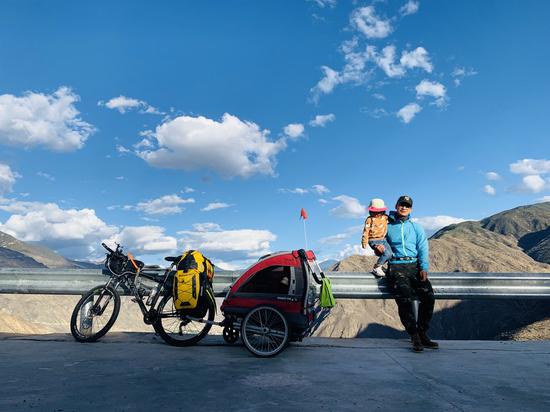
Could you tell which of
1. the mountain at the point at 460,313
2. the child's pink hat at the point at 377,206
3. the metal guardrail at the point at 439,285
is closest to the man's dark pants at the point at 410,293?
the metal guardrail at the point at 439,285

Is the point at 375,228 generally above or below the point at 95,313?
above

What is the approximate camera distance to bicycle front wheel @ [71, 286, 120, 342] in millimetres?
6426

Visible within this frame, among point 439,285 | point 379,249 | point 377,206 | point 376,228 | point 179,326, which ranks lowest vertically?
point 179,326

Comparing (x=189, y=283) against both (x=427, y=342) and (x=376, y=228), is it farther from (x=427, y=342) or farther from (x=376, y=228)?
(x=427, y=342)

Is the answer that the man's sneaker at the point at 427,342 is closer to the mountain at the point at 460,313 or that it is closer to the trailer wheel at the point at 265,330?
the trailer wheel at the point at 265,330

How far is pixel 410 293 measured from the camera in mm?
6270

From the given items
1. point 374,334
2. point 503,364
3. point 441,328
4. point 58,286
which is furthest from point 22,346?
point 441,328

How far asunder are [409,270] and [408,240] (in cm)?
48

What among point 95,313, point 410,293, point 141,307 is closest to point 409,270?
point 410,293

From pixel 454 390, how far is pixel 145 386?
10.0ft

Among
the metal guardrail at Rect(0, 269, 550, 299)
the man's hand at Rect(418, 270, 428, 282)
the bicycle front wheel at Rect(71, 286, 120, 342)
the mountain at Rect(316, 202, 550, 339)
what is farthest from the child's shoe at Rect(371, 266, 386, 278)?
the mountain at Rect(316, 202, 550, 339)

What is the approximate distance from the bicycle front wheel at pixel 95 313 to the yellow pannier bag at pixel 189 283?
4.10 ft

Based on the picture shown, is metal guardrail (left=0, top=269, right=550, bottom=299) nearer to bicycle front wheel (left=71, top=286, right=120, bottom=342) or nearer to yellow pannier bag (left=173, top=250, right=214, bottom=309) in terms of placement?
bicycle front wheel (left=71, top=286, right=120, bottom=342)

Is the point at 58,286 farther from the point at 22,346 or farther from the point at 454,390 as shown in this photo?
the point at 454,390
